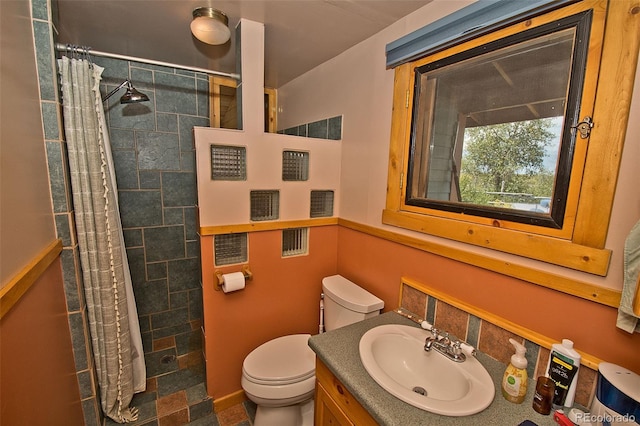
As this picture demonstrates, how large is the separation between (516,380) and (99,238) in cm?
188

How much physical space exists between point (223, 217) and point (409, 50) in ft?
4.23

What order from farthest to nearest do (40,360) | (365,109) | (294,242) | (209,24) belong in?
(294,242), (365,109), (209,24), (40,360)

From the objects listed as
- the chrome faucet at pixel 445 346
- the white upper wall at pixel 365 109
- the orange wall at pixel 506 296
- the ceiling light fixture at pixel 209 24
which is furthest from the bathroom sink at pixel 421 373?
the ceiling light fixture at pixel 209 24

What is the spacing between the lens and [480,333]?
3.73 feet

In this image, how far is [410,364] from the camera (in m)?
1.18

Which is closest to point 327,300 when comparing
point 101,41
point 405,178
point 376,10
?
point 405,178

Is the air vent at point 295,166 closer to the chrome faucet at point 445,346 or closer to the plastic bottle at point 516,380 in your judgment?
the chrome faucet at point 445,346

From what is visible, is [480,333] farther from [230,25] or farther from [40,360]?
[230,25]

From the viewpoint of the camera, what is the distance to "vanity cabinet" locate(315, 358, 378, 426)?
3.15 ft

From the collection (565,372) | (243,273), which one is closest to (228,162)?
(243,273)

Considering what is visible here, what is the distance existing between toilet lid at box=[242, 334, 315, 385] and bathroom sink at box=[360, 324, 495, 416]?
52 cm

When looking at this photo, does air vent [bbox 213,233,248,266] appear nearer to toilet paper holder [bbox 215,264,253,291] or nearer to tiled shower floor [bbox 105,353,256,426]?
toilet paper holder [bbox 215,264,253,291]

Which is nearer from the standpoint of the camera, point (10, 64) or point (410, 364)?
point (10, 64)

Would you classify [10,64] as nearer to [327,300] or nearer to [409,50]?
[409,50]
